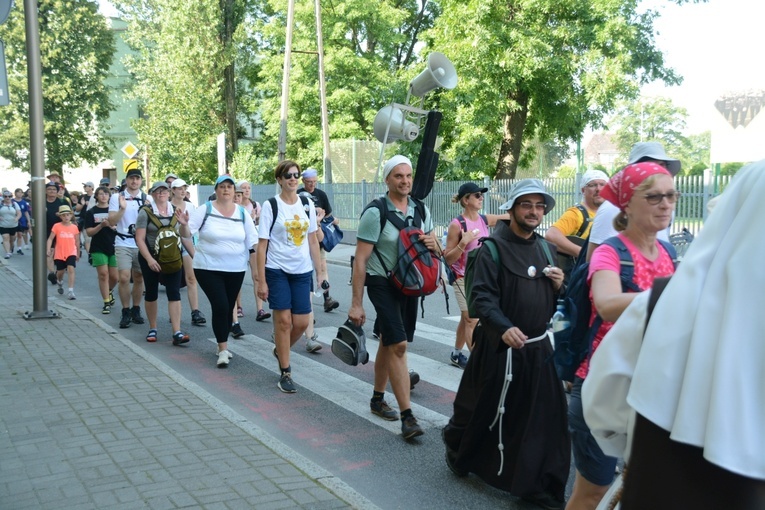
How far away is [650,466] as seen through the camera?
1788 millimetres

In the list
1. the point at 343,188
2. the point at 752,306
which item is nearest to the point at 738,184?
the point at 752,306

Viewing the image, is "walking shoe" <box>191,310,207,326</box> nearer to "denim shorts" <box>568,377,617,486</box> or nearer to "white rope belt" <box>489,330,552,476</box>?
"white rope belt" <box>489,330,552,476</box>

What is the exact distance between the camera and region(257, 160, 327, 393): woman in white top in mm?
7281

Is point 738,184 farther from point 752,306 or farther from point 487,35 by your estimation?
point 487,35

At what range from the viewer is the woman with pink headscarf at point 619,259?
3.19 meters

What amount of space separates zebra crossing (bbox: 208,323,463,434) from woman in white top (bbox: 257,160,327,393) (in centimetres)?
44

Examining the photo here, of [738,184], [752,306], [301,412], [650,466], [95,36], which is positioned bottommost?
[301,412]

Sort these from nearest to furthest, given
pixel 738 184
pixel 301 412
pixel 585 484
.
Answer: pixel 738 184 < pixel 585 484 < pixel 301 412

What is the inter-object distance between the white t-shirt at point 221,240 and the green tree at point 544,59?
58.1ft

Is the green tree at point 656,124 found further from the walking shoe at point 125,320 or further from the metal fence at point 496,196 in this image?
the walking shoe at point 125,320

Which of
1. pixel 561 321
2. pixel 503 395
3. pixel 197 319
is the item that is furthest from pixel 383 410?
pixel 197 319

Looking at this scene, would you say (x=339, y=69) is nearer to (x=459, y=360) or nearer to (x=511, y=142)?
(x=511, y=142)

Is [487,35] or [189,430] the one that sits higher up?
[487,35]

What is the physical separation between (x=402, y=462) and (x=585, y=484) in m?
2.12
